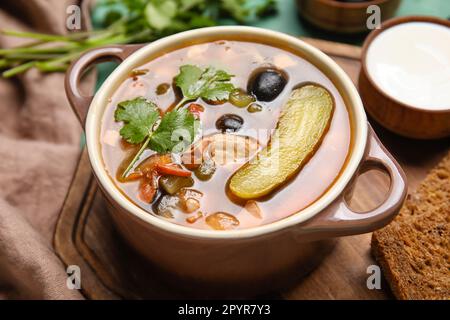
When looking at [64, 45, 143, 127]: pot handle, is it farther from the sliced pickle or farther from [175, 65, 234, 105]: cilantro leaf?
the sliced pickle

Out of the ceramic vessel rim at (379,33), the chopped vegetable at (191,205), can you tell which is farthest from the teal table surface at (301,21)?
the chopped vegetable at (191,205)

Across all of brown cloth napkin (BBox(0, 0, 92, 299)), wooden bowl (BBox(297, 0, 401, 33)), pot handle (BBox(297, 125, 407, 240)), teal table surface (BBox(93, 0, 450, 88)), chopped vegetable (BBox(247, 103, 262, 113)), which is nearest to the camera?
pot handle (BBox(297, 125, 407, 240))

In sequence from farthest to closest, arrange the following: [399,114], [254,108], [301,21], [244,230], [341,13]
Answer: [301,21] → [341,13] → [399,114] → [254,108] → [244,230]

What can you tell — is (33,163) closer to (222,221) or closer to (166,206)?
(166,206)

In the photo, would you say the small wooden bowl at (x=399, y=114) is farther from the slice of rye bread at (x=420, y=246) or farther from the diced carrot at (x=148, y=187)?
the diced carrot at (x=148, y=187)

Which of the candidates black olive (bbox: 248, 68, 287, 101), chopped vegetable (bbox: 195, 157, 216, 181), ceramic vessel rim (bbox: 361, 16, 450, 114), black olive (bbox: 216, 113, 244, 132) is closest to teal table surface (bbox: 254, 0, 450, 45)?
ceramic vessel rim (bbox: 361, 16, 450, 114)

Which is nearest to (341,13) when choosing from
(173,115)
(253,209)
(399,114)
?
(399,114)
